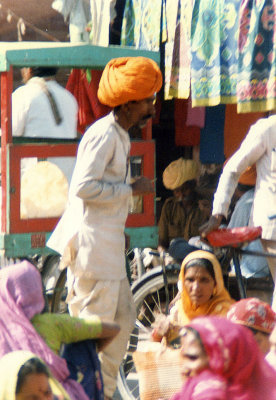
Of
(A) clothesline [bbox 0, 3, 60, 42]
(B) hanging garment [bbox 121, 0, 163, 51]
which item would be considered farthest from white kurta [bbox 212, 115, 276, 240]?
(A) clothesline [bbox 0, 3, 60, 42]

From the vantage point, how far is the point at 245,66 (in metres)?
7.01

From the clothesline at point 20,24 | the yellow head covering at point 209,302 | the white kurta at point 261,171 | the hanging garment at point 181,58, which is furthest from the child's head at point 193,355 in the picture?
the clothesline at point 20,24

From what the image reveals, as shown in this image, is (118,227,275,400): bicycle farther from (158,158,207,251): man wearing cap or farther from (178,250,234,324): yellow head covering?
(158,158,207,251): man wearing cap

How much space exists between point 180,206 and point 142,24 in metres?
1.58

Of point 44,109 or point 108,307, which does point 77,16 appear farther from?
point 108,307

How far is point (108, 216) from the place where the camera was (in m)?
5.69

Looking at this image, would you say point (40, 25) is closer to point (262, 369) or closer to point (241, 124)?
point (241, 124)

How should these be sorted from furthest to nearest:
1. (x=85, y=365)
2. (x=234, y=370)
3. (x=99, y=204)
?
(x=99, y=204)
(x=85, y=365)
(x=234, y=370)

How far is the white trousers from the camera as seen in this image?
566 cm

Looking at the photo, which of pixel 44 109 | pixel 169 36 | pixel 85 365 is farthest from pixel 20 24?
pixel 85 365

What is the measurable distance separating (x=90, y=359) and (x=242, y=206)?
2.79m

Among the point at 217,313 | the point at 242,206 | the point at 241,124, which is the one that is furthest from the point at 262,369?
the point at 241,124

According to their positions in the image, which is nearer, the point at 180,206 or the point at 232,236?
the point at 232,236

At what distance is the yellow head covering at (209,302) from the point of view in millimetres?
5469
